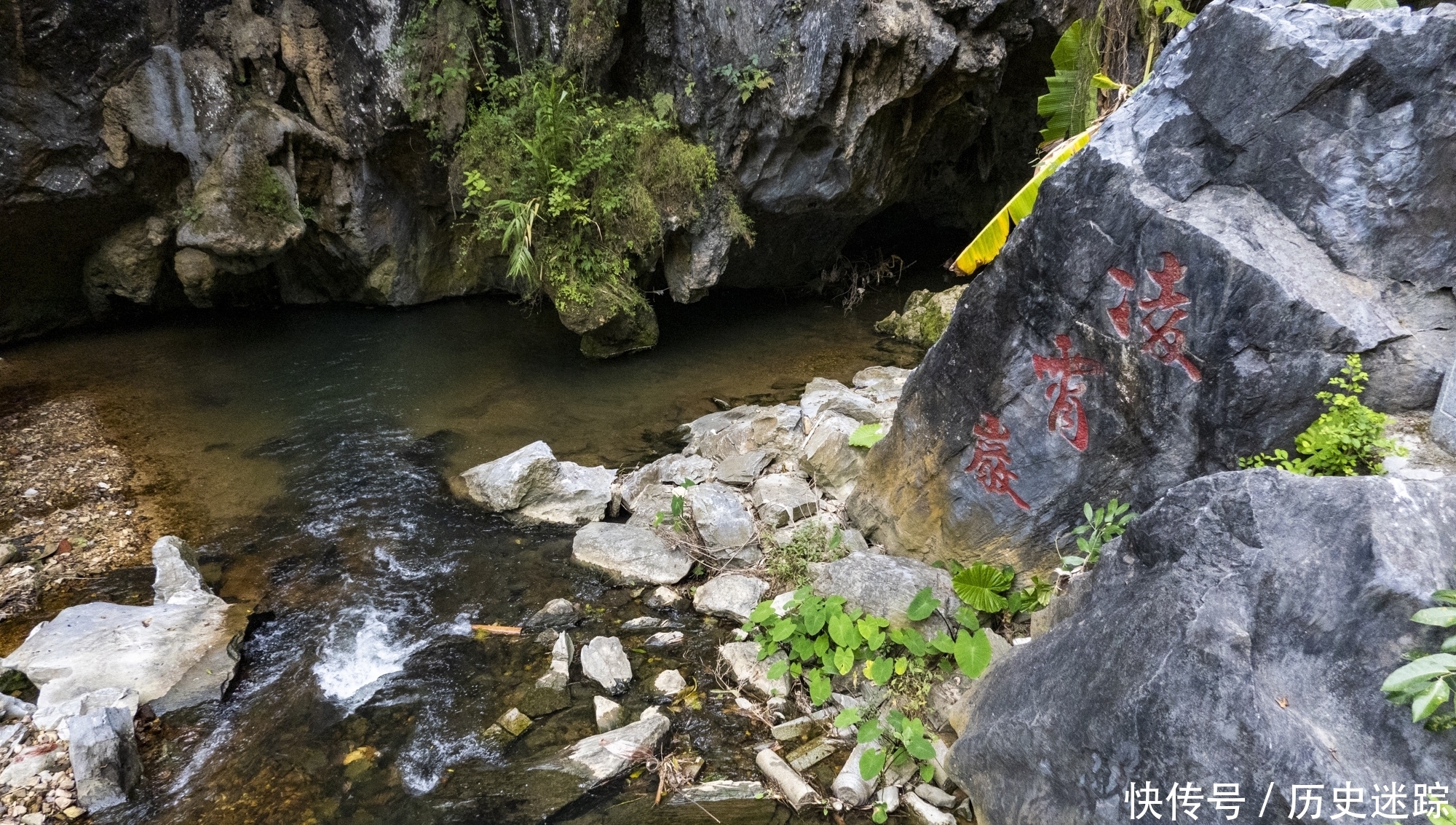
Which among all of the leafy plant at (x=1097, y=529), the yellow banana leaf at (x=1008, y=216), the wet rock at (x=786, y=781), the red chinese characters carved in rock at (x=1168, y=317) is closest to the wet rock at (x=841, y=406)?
the yellow banana leaf at (x=1008, y=216)

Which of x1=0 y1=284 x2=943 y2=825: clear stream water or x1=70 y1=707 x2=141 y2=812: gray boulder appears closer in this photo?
x1=70 y1=707 x2=141 y2=812: gray boulder

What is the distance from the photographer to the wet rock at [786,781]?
3.75 meters

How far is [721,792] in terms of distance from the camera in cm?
388

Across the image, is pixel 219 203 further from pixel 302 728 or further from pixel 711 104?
pixel 302 728

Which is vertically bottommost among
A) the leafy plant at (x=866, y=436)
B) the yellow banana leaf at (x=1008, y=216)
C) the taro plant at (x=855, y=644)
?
the taro plant at (x=855, y=644)

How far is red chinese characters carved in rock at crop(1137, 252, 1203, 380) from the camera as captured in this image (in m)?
3.59

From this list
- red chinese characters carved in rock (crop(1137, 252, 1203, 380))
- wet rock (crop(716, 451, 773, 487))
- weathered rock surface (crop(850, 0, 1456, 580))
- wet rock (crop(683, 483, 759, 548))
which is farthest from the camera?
wet rock (crop(716, 451, 773, 487))

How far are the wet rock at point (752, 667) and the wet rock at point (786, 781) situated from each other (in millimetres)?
475

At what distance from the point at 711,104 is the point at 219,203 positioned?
23.2 ft

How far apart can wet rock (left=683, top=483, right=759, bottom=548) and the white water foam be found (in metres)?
2.18

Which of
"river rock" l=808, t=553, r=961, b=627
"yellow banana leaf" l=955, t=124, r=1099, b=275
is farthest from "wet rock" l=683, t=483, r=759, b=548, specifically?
"yellow banana leaf" l=955, t=124, r=1099, b=275

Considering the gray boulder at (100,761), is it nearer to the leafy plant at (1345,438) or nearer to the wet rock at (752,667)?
→ the wet rock at (752,667)

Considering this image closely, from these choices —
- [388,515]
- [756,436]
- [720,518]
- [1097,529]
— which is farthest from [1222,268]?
[388,515]

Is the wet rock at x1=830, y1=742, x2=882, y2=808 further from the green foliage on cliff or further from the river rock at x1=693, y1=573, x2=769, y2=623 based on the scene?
the green foliage on cliff
